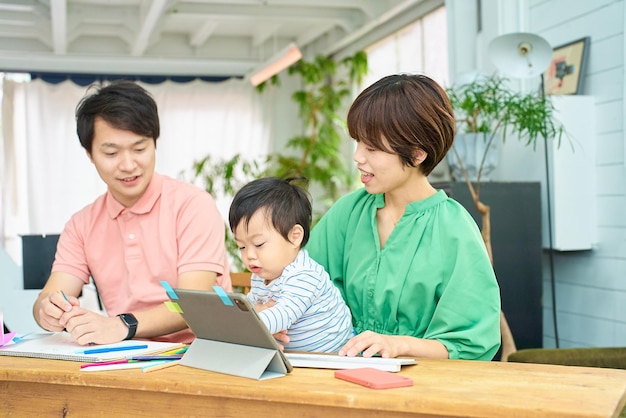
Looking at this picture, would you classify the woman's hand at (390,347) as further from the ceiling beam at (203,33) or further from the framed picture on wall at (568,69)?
the ceiling beam at (203,33)

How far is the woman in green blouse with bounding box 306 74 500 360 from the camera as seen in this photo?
5.58ft

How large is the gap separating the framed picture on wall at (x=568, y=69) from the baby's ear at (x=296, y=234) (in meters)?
2.48

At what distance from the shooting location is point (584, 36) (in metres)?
3.81

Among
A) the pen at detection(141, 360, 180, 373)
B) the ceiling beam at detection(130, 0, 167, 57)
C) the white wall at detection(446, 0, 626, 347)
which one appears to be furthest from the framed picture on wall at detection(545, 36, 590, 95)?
the ceiling beam at detection(130, 0, 167, 57)

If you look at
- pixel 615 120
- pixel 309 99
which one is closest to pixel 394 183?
pixel 615 120

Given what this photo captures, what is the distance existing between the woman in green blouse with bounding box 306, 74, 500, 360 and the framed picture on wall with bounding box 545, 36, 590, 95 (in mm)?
2287

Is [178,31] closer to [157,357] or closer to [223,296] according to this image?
[157,357]

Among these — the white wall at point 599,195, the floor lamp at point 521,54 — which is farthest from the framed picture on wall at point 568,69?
the floor lamp at point 521,54

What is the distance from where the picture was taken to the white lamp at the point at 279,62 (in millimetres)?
6859

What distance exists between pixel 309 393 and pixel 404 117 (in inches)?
27.7

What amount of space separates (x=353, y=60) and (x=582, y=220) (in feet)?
13.5

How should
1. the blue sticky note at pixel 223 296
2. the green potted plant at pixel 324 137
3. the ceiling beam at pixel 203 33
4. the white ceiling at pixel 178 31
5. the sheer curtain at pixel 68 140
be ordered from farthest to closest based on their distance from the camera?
1. the sheer curtain at pixel 68 140
2. the ceiling beam at pixel 203 33
3. the green potted plant at pixel 324 137
4. the white ceiling at pixel 178 31
5. the blue sticky note at pixel 223 296

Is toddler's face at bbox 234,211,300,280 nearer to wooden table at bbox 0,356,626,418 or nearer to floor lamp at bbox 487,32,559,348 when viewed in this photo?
wooden table at bbox 0,356,626,418

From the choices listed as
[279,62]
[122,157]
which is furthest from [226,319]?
[279,62]
